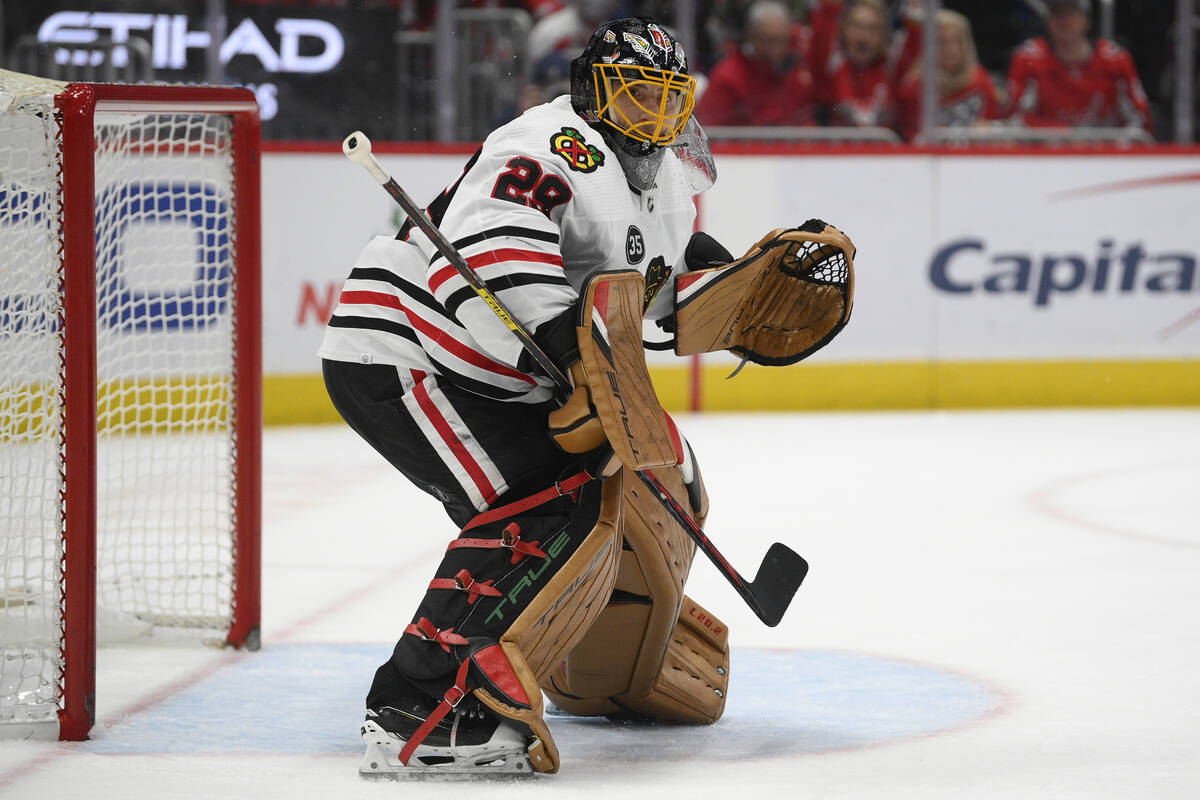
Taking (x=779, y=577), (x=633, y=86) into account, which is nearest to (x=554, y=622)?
(x=779, y=577)

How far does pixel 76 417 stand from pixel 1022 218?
480 centimetres

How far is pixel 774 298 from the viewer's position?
2.55m

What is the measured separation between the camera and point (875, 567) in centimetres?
380

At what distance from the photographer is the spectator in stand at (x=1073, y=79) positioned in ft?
21.9

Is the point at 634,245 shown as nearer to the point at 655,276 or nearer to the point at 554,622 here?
the point at 655,276

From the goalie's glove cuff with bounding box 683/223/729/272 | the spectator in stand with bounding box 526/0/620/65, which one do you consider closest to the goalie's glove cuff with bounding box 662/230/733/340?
the goalie's glove cuff with bounding box 683/223/729/272

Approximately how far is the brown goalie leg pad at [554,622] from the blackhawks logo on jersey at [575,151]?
1.40ft

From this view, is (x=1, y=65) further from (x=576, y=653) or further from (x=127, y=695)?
(x=576, y=653)

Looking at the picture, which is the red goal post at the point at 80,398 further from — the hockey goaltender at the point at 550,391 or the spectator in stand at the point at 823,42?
the spectator in stand at the point at 823,42

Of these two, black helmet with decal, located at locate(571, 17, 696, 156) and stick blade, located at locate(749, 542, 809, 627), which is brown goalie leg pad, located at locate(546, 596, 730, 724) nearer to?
stick blade, located at locate(749, 542, 809, 627)

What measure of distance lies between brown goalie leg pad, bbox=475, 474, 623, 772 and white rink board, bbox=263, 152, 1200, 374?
4135mm

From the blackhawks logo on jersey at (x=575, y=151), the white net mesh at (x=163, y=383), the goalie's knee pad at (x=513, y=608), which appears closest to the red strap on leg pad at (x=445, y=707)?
the goalie's knee pad at (x=513, y=608)

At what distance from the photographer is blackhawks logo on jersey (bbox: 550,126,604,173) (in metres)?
2.24

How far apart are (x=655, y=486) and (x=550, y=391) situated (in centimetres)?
20
